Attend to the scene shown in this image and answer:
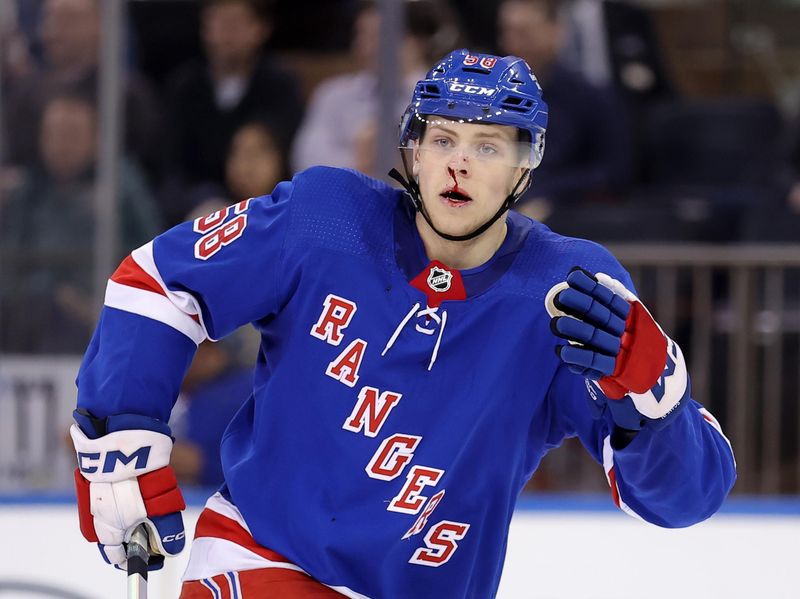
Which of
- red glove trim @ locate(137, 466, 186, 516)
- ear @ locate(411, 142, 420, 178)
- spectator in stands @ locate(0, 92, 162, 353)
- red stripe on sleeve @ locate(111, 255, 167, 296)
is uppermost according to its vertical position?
ear @ locate(411, 142, 420, 178)

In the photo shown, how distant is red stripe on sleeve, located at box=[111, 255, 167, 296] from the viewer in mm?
2041

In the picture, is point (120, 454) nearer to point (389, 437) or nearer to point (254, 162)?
point (389, 437)

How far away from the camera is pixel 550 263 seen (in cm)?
205

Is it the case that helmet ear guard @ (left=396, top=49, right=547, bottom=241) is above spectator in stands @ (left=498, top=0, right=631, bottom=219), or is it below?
above

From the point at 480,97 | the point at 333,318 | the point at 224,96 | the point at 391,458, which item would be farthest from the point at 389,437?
the point at 224,96

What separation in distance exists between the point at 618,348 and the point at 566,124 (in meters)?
2.98

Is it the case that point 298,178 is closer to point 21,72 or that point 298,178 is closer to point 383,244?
point 383,244

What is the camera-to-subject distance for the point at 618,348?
1.74 m

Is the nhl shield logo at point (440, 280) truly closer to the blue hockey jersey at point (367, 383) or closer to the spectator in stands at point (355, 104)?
the blue hockey jersey at point (367, 383)

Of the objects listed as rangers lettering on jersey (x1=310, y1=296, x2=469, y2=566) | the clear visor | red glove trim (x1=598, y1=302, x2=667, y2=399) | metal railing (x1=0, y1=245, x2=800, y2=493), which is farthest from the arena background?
red glove trim (x1=598, y1=302, x2=667, y2=399)

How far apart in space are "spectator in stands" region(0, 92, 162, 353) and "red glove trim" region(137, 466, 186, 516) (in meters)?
2.39

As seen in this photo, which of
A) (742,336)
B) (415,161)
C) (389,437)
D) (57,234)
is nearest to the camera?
(389,437)

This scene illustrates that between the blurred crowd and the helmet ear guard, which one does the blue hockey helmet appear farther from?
the blurred crowd

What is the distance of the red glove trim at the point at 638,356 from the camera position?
1.75 m
